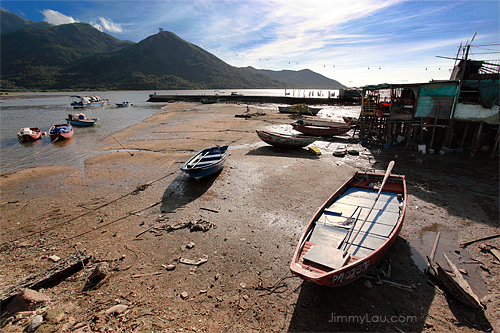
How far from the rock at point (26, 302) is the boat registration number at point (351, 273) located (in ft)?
22.2

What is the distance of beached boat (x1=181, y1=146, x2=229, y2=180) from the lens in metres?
11.9

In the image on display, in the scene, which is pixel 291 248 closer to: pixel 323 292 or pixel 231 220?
pixel 323 292

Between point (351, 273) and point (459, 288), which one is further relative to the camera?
point (459, 288)

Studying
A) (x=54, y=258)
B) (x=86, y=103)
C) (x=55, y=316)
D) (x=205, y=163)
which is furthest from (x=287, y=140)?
(x=86, y=103)

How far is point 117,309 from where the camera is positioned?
5.05 meters

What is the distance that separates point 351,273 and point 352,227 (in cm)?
203

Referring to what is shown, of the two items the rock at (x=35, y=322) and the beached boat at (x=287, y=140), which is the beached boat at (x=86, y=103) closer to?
the beached boat at (x=287, y=140)

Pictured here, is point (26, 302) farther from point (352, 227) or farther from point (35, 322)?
point (352, 227)

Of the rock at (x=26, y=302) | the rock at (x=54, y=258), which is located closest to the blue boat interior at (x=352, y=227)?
the rock at (x=26, y=302)

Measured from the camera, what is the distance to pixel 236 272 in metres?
6.44

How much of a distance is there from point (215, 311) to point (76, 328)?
112 inches

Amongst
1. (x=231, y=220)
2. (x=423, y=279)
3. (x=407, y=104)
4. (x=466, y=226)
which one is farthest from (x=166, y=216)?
(x=407, y=104)

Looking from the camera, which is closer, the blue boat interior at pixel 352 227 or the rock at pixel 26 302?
the rock at pixel 26 302

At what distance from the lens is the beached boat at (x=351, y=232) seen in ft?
16.5
